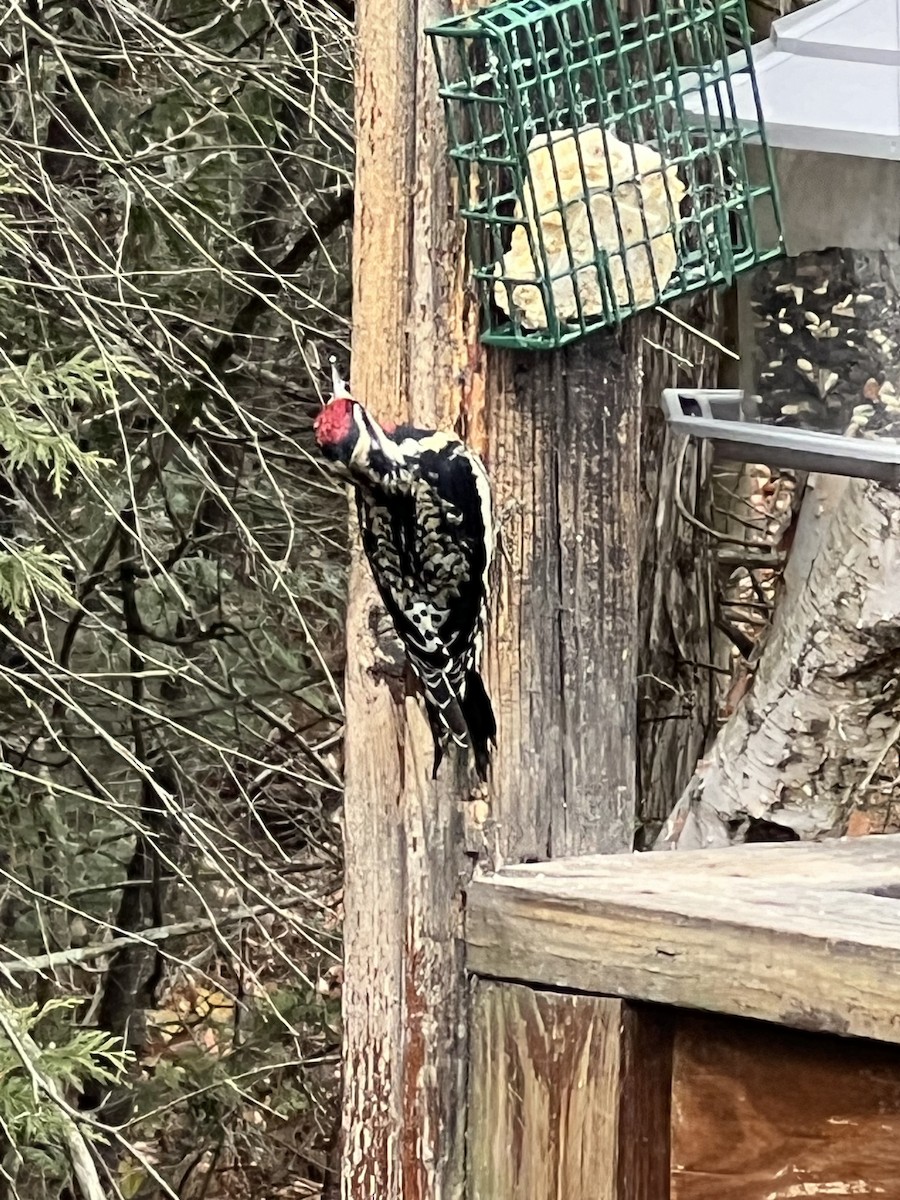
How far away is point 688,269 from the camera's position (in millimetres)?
1718

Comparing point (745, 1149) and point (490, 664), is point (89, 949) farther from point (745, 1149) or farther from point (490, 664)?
point (745, 1149)

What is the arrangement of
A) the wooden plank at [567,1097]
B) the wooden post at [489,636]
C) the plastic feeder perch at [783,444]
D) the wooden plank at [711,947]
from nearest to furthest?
1. the wooden plank at [711,947]
2. the wooden plank at [567,1097]
3. the wooden post at [489,636]
4. the plastic feeder perch at [783,444]

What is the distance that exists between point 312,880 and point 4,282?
181 centimetres

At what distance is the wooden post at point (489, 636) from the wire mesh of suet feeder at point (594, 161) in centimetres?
4

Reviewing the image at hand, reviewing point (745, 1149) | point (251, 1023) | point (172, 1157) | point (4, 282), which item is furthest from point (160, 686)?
point (745, 1149)

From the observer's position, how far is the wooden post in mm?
1494

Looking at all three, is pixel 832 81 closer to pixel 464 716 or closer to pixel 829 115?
pixel 829 115

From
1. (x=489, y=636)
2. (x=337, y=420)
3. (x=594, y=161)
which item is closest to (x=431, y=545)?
(x=337, y=420)

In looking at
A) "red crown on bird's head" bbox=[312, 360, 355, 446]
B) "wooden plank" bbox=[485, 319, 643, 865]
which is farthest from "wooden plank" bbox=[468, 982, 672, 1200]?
"red crown on bird's head" bbox=[312, 360, 355, 446]

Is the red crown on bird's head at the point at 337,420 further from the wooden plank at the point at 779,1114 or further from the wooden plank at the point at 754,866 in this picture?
the wooden plank at the point at 779,1114

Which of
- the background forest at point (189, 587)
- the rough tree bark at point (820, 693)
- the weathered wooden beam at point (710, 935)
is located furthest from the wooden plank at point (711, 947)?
the background forest at point (189, 587)

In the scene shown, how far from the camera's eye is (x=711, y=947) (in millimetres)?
1223

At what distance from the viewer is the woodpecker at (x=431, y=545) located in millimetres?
1506

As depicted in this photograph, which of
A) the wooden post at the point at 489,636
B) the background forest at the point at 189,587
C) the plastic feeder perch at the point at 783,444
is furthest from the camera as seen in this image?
the background forest at the point at 189,587
